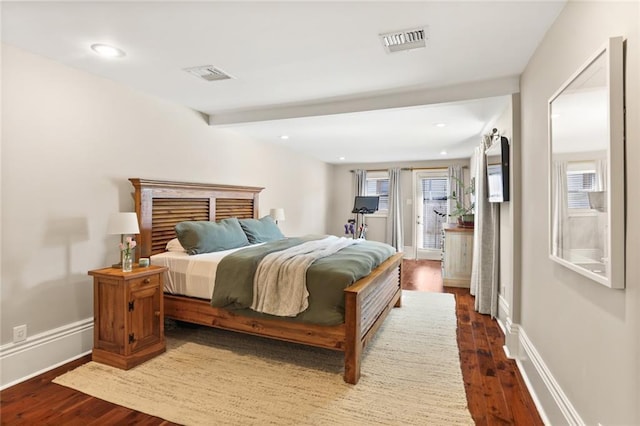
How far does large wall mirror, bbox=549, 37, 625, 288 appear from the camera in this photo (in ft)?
4.07

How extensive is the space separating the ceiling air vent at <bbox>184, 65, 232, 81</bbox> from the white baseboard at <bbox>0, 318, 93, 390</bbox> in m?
2.28

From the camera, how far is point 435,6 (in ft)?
6.16

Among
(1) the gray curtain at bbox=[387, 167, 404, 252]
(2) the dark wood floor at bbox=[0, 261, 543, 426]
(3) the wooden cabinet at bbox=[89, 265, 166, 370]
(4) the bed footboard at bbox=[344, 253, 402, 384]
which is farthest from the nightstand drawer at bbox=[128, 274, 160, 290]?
(1) the gray curtain at bbox=[387, 167, 404, 252]

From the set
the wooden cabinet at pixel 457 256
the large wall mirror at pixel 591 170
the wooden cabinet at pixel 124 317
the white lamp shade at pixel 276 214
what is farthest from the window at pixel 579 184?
the white lamp shade at pixel 276 214

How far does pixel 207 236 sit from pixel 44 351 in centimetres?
150

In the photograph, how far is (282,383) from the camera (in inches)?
92.7

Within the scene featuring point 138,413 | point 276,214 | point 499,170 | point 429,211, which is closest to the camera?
point 138,413

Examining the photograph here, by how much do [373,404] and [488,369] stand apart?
1.06m

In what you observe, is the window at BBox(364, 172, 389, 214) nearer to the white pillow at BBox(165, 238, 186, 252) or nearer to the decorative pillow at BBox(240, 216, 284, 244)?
the decorative pillow at BBox(240, 216, 284, 244)

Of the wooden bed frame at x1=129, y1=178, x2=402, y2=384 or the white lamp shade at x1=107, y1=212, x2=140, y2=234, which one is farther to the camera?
the white lamp shade at x1=107, y1=212, x2=140, y2=234

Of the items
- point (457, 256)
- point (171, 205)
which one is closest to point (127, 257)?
point (171, 205)

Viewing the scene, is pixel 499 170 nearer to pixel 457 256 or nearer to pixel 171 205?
pixel 457 256

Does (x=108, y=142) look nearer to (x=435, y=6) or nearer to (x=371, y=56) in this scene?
(x=371, y=56)

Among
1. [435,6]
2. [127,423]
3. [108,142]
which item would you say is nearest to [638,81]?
[435,6]
